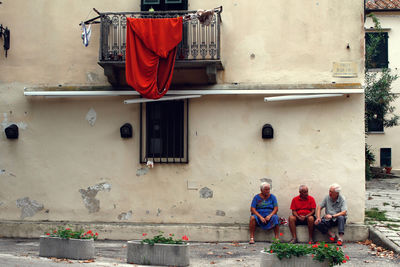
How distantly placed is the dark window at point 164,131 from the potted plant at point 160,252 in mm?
3304

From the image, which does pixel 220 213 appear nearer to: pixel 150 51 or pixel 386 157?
pixel 150 51

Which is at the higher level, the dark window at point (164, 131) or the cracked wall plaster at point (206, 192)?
the dark window at point (164, 131)

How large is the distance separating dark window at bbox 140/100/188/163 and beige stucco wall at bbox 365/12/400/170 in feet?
51.5

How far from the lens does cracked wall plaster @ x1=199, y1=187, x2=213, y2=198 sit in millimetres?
10422

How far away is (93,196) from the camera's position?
10641 millimetres

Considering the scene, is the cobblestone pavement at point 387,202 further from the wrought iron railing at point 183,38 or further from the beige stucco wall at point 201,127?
the wrought iron railing at point 183,38

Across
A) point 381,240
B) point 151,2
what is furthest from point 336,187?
point 151,2

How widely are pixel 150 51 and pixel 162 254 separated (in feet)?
14.1

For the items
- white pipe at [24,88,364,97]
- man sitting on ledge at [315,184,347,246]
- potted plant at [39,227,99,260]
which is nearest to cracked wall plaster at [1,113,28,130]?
white pipe at [24,88,364,97]

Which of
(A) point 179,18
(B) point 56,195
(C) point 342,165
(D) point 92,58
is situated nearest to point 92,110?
(D) point 92,58

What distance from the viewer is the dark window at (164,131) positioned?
10547 millimetres

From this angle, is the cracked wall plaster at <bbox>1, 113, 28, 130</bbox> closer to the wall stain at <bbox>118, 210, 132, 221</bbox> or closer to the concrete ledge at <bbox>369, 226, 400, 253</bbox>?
the wall stain at <bbox>118, 210, 132, 221</bbox>

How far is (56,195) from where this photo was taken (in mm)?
10727

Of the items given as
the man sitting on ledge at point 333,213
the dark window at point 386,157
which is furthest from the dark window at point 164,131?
the dark window at point 386,157
